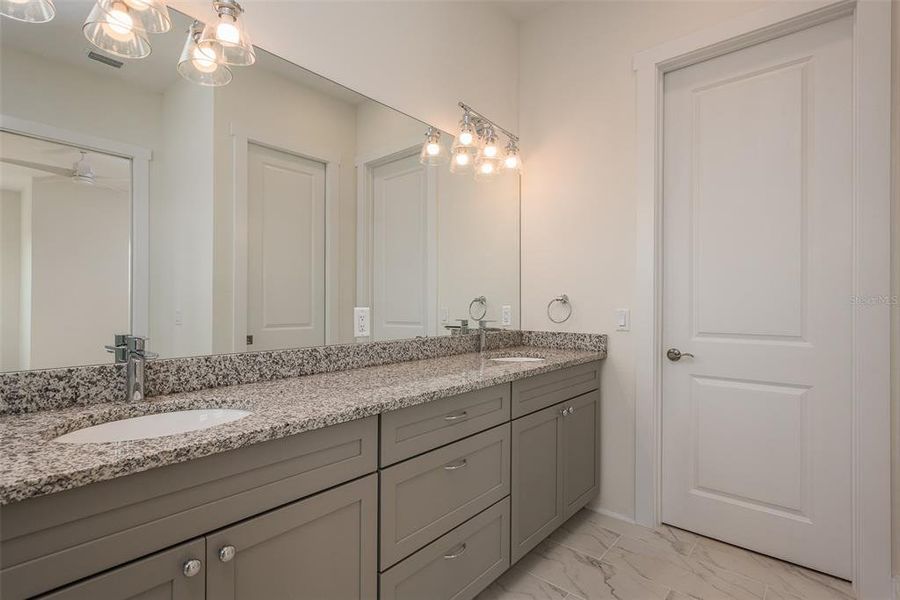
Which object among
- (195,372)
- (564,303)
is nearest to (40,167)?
(195,372)

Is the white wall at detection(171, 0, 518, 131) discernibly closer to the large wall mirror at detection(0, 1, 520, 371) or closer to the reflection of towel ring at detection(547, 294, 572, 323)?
the large wall mirror at detection(0, 1, 520, 371)

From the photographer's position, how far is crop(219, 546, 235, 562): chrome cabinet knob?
90 cm

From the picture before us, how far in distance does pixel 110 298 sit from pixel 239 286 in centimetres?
36

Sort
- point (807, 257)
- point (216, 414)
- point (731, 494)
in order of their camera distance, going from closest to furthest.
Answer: point (216, 414)
point (807, 257)
point (731, 494)

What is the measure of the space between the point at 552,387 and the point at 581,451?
470mm

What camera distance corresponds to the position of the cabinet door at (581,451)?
2.11m

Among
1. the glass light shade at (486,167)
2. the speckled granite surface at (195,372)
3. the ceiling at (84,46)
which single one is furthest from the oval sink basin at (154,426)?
the glass light shade at (486,167)

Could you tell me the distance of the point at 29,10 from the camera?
3.57ft

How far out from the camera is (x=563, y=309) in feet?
8.48

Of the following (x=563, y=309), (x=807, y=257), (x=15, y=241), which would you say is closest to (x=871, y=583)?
(x=807, y=257)

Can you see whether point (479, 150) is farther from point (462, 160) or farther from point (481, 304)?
point (481, 304)

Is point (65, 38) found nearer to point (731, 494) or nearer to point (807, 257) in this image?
point (807, 257)

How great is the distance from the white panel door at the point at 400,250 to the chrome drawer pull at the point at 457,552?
872 millimetres

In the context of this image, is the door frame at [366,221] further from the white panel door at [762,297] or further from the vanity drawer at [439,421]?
the white panel door at [762,297]
